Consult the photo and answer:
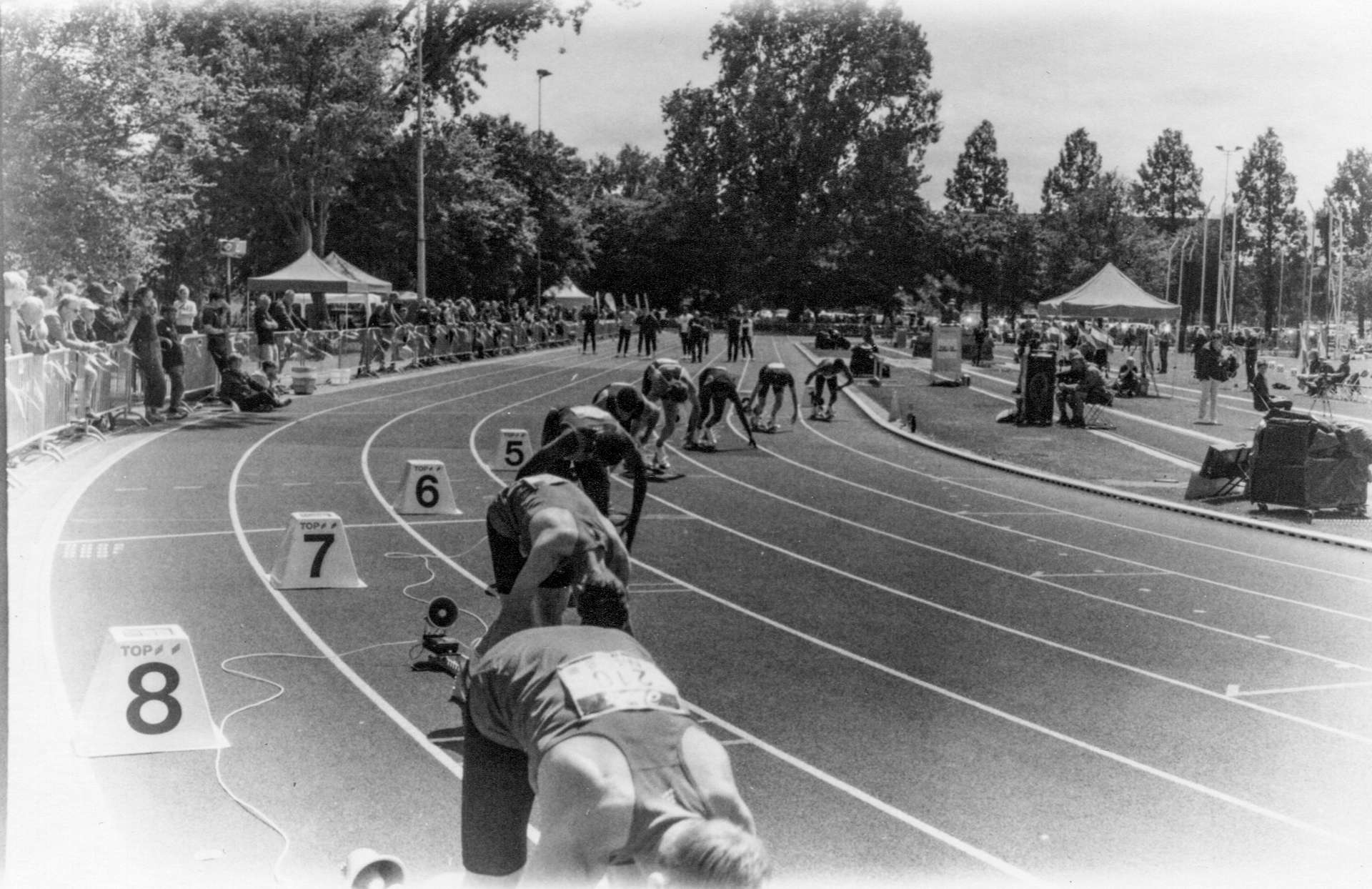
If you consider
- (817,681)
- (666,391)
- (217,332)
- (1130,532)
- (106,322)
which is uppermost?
(106,322)

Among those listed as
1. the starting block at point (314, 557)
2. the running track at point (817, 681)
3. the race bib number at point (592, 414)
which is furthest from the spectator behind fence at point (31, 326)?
the race bib number at point (592, 414)

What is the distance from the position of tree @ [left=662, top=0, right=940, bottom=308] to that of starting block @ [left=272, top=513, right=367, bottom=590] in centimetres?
1393

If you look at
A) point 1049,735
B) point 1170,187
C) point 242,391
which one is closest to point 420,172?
point 242,391

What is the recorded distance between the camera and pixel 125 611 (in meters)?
9.41

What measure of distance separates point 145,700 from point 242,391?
16.8 m

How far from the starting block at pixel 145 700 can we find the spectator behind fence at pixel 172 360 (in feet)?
47.7

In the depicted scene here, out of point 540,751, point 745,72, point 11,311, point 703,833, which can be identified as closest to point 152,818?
point 540,751

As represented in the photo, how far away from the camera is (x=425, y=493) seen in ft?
47.0

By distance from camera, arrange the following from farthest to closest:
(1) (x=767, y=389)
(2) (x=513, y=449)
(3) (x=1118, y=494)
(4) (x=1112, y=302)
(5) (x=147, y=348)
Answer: (4) (x=1112, y=302) < (1) (x=767, y=389) < (5) (x=147, y=348) < (3) (x=1118, y=494) < (2) (x=513, y=449)

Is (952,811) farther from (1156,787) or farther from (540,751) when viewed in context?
(540,751)

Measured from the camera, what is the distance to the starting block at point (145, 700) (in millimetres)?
6617

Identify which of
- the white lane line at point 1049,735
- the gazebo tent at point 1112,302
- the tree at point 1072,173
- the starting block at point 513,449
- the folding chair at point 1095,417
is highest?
the tree at point 1072,173

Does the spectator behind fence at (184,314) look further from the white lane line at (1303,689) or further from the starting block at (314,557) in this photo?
the white lane line at (1303,689)

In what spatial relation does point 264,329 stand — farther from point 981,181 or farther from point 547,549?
point 981,181
